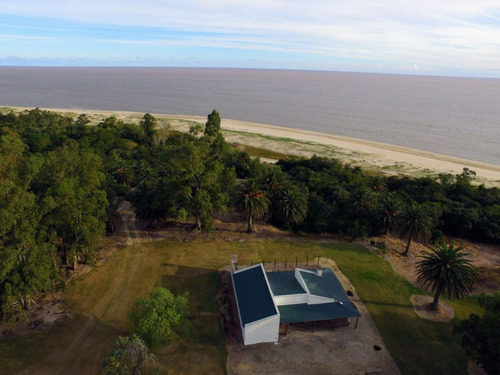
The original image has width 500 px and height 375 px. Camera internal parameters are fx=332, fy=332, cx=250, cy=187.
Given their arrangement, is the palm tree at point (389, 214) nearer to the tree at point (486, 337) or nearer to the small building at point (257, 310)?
the tree at point (486, 337)

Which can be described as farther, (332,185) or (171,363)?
(332,185)

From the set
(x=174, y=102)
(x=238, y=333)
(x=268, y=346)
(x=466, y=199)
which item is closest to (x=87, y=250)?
(x=238, y=333)

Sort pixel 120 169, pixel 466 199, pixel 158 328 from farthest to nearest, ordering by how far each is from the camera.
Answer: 1. pixel 120 169
2. pixel 466 199
3. pixel 158 328

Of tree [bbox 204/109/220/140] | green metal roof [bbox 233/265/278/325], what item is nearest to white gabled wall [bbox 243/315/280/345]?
green metal roof [bbox 233/265/278/325]

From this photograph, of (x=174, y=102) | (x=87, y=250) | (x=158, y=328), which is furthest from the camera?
(x=174, y=102)

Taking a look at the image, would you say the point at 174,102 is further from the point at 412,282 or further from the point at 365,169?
the point at 412,282

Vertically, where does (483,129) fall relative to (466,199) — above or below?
above

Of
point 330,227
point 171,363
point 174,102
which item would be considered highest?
point 174,102

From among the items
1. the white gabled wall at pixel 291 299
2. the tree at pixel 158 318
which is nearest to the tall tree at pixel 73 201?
the tree at pixel 158 318
